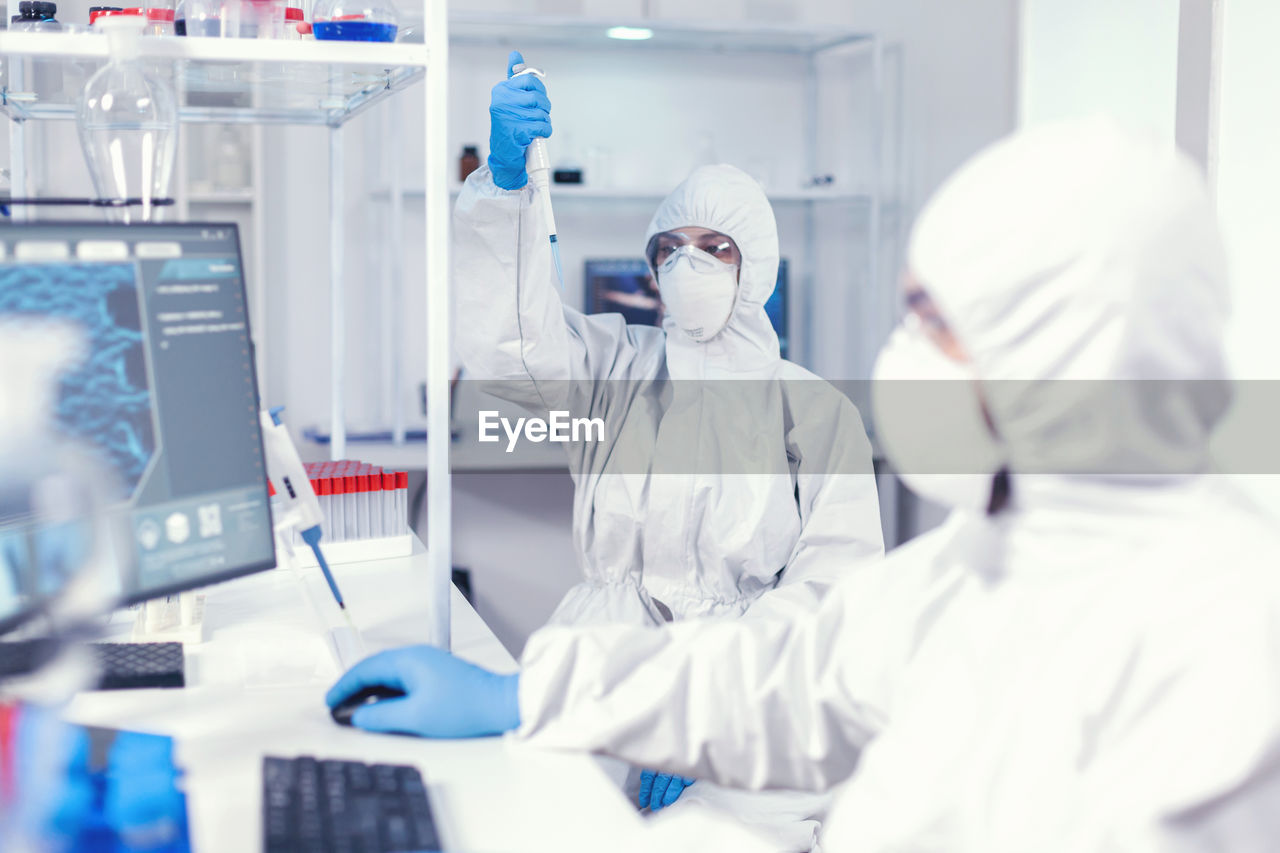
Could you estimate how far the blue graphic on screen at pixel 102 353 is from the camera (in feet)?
2.81

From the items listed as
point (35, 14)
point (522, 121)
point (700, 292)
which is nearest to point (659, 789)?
point (700, 292)

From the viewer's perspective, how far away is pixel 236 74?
4.32ft

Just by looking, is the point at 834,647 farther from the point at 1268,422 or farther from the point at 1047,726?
the point at 1268,422

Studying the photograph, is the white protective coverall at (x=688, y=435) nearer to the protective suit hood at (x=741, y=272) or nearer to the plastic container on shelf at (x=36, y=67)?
the protective suit hood at (x=741, y=272)

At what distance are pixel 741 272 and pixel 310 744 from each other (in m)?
1.21

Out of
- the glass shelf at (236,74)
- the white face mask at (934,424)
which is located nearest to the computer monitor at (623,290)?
the glass shelf at (236,74)

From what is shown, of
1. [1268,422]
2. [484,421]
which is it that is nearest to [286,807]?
[1268,422]

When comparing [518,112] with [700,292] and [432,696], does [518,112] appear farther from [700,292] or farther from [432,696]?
[432,696]

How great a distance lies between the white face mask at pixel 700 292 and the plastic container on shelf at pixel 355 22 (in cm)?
85

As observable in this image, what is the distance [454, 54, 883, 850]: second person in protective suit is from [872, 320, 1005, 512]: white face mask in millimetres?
828

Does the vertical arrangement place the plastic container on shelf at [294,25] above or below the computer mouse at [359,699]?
above

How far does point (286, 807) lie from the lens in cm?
78

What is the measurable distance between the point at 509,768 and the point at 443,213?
536 mm

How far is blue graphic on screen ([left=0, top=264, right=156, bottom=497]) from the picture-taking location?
0.86 metres
